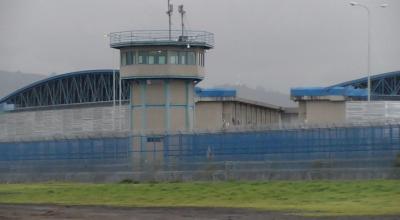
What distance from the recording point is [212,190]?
5012 centimetres

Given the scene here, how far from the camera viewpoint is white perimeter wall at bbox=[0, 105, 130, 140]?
97125 millimetres

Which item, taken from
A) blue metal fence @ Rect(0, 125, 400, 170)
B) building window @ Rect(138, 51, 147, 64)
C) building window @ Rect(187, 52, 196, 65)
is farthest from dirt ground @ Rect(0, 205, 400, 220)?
building window @ Rect(187, 52, 196, 65)

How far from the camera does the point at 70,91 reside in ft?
384

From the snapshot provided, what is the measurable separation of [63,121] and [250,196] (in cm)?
6215

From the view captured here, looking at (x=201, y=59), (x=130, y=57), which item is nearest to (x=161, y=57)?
(x=130, y=57)

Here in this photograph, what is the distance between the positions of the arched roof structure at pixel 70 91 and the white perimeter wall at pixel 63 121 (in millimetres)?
5627

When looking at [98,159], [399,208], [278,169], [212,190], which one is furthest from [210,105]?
[399,208]

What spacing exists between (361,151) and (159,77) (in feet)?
72.0

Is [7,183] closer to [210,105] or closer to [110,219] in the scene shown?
[210,105]

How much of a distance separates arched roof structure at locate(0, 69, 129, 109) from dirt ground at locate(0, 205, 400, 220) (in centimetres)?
6566

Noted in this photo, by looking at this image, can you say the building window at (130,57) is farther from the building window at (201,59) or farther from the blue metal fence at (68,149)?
the blue metal fence at (68,149)

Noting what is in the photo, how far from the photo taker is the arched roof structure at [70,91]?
111 meters

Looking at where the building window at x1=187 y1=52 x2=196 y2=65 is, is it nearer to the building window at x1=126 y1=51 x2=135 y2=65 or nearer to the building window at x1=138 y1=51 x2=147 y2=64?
the building window at x1=138 y1=51 x2=147 y2=64

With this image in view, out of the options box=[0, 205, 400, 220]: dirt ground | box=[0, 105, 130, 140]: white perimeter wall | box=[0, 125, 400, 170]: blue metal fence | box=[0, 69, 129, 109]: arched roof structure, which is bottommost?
box=[0, 205, 400, 220]: dirt ground
